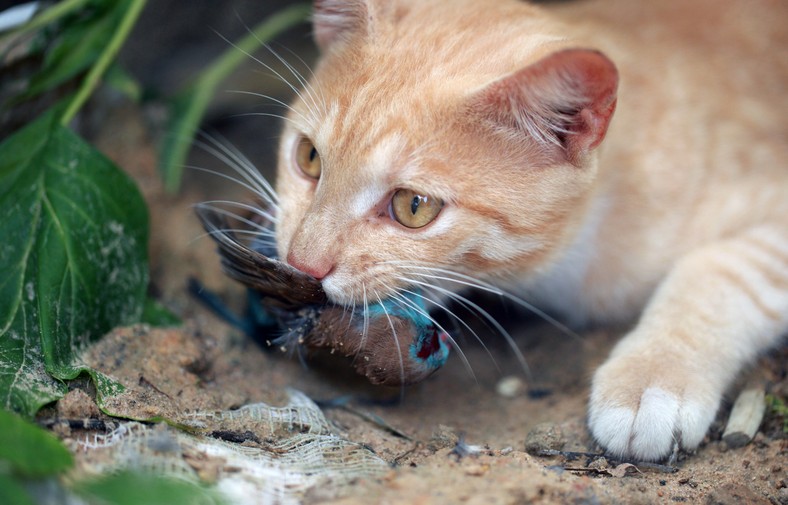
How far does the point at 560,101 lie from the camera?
1551 mm

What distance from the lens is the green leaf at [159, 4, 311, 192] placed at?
255cm

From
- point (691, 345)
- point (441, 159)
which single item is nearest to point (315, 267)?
point (441, 159)

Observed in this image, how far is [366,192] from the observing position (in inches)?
64.7

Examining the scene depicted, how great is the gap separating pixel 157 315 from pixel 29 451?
100 centimetres

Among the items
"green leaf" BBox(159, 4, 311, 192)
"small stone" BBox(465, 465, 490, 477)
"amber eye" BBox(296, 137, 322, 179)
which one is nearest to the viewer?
"small stone" BBox(465, 465, 490, 477)

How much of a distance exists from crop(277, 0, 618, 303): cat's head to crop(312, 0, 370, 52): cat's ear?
0.08 ft

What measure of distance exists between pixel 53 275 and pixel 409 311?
35.5 inches

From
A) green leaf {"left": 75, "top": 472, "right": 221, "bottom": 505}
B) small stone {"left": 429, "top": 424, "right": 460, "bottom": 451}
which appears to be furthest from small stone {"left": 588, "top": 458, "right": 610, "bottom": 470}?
green leaf {"left": 75, "top": 472, "right": 221, "bottom": 505}

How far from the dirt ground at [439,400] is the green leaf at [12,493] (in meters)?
0.31

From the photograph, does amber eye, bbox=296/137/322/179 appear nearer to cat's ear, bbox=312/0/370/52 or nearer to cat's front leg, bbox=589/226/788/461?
cat's ear, bbox=312/0/370/52

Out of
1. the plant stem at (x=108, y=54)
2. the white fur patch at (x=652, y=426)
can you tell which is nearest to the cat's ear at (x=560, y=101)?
the white fur patch at (x=652, y=426)

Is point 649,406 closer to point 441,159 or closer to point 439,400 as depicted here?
point 439,400

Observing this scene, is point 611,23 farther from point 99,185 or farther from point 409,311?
point 99,185

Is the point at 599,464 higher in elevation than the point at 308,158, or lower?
lower
